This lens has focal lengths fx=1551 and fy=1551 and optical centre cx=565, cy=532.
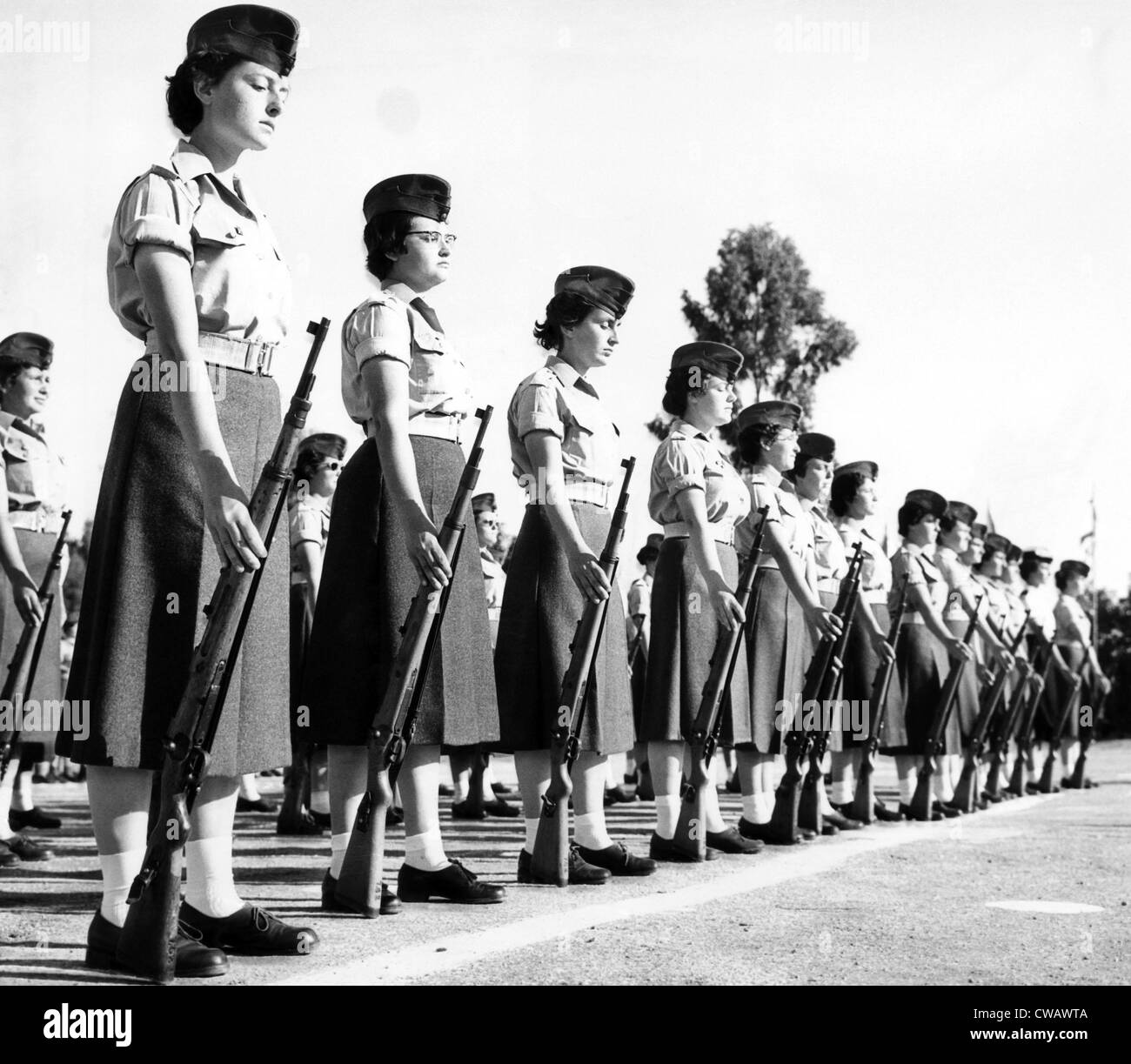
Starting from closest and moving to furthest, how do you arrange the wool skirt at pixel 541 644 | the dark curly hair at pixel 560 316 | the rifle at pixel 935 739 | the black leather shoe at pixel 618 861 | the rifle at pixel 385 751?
the rifle at pixel 385 751
the wool skirt at pixel 541 644
the black leather shoe at pixel 618 861
the dark curly hair at pixel 560 316
the rifle at pixel 935 739

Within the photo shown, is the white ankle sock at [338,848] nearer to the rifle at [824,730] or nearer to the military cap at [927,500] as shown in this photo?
the rifle at [824,730]

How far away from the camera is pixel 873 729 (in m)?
9.33

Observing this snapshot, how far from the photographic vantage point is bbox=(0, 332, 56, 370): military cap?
Answer: 741cm

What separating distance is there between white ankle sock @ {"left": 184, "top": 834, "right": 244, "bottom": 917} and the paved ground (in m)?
0.17

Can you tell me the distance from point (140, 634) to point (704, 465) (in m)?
3.67

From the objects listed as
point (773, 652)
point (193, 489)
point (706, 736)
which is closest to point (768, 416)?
point (773, 652)

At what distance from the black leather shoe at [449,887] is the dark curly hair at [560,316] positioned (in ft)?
7.48

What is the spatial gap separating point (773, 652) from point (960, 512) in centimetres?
429

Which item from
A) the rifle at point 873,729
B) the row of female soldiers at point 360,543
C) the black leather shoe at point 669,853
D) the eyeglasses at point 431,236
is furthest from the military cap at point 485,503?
the eyeglasses at point 431,236

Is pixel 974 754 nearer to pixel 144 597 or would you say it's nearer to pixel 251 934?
pixel 251 934

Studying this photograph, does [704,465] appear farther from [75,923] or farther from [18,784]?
[18,784]

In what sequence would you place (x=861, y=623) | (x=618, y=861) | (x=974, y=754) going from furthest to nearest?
1. (x=974, y=754)
2. (x=861, y=623)
3. (x=618, y=861)

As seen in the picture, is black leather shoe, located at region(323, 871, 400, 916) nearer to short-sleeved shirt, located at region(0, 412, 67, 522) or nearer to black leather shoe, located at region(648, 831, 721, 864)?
black leather shoe, located at region(648, 831, 721, 864)

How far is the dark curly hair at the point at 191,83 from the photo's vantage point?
13.7 feet
